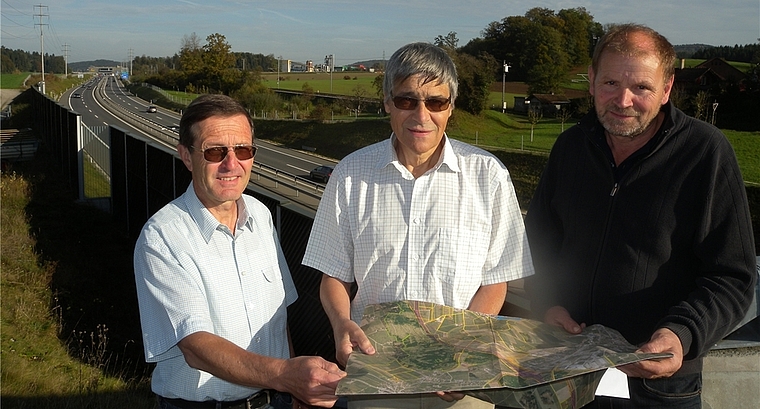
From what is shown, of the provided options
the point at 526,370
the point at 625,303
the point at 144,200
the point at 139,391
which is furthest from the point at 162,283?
the point at 144,200

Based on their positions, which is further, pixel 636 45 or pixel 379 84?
pixel 379 84

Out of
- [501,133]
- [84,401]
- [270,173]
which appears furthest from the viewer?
[501,133]

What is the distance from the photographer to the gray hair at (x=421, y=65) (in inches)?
98.7

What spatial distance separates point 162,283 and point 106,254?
13.5 metres

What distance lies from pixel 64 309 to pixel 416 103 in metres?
10.3

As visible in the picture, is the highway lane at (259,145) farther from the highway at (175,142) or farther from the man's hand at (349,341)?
the man's hand at (349,341)

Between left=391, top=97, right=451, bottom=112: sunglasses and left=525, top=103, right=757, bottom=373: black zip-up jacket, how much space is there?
0.74 metres

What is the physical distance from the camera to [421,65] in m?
2.51

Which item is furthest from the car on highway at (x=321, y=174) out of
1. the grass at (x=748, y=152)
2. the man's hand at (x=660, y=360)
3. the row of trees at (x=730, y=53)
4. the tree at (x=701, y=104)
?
the row of trees at (x=730, y=53)

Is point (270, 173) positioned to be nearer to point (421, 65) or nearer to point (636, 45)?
point (421, 65)

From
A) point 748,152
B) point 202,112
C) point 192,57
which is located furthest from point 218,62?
point 202,112

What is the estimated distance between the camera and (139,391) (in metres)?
6.91

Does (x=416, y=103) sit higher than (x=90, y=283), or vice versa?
(x=416, y=103)

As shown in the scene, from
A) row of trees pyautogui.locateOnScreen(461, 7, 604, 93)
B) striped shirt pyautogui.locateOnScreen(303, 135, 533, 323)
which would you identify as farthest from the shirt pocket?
row of trees pyautogui.locateOnScreen(461, 7, 604, 93)
